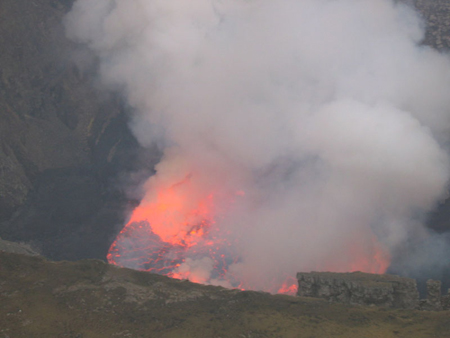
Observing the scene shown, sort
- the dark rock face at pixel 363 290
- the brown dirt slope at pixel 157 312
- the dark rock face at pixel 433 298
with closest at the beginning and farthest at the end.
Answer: the brown dirt slope at pixel 157 312, the dark rock face at pixel 363 290, the dark rock face at pixel 433 298

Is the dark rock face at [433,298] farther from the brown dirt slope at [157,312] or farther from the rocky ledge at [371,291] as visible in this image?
the brown dirt slope at [157,312]

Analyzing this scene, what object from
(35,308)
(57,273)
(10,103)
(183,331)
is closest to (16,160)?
(10,103)

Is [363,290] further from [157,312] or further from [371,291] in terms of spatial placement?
[157,312]

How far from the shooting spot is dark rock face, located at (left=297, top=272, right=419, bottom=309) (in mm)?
44219

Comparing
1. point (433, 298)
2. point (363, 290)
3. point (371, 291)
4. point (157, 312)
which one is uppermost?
point (433, 298)

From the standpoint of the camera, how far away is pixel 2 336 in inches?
1261

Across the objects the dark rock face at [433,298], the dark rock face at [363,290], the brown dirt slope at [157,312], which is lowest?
the brown dirt slope at [157,312]

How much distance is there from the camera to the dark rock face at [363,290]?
44.2m

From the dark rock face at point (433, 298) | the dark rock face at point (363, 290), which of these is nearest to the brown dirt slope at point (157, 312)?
the dark rock face at point (363, 290)

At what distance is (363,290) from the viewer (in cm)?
4441

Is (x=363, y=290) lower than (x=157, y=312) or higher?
higher

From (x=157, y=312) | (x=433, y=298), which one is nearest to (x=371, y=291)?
(x=433, y=298)

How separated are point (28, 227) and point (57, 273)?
40664mm

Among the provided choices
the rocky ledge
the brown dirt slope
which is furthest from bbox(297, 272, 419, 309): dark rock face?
the brown dirt slope
